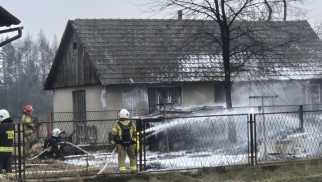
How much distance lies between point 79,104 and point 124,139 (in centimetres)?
1183

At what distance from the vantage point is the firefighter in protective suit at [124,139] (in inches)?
428

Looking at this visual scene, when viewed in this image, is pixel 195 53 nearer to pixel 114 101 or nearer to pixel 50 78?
pixel 114 101

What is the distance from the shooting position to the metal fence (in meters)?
11.4

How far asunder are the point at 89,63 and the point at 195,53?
14.6ft

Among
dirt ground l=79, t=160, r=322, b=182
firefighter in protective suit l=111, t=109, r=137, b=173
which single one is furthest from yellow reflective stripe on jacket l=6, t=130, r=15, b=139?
firefighter in protective suit l=111, t=109, r=137, b=173

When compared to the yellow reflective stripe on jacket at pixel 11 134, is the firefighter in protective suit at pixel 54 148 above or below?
below

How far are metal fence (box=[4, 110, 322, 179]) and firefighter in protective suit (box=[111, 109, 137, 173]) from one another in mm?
A: 172

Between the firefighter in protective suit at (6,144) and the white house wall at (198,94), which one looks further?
the white house wall at (198,94)

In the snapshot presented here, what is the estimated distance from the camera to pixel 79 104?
73.5 feet

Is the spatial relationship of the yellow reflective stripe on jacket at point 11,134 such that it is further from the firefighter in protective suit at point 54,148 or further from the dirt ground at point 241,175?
the firefighter in protective suit at point 54,148

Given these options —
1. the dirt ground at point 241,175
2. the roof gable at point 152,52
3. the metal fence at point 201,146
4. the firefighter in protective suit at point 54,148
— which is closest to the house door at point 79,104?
the roof gable at point 152,52

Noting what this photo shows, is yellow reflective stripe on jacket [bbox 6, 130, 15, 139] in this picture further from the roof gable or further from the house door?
the house door

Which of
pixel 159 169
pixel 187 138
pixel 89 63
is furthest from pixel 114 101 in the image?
pixel 159 169

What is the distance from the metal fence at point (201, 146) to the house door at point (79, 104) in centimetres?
633
